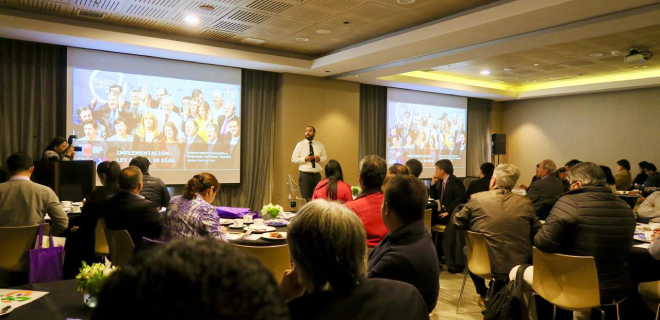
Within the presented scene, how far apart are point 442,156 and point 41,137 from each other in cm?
855

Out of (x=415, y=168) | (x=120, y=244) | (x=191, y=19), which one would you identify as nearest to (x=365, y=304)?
(x=120, y=244)

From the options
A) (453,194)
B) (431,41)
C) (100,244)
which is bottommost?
(100,244)

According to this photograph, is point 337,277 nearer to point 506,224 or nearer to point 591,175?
point 591,175

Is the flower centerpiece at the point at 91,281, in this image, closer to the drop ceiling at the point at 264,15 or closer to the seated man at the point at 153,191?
the seated man at the point at 153,191

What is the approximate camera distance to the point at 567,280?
3.01m

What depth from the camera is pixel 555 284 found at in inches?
121

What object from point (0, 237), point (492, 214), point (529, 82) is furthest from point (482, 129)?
point (0, 237)

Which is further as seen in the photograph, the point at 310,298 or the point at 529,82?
the point at 529,82

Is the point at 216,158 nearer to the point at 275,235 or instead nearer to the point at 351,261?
the point at 275,235

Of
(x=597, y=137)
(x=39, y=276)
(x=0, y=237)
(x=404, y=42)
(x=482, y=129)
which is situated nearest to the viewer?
(x=39, y=276)

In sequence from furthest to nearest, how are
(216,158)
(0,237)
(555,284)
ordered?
(216,158), (0,237), (555,284)

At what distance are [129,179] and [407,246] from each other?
220cm

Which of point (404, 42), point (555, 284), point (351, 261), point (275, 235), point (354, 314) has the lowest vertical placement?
point (555, 284)

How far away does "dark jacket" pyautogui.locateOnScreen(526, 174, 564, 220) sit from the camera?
5.30m
